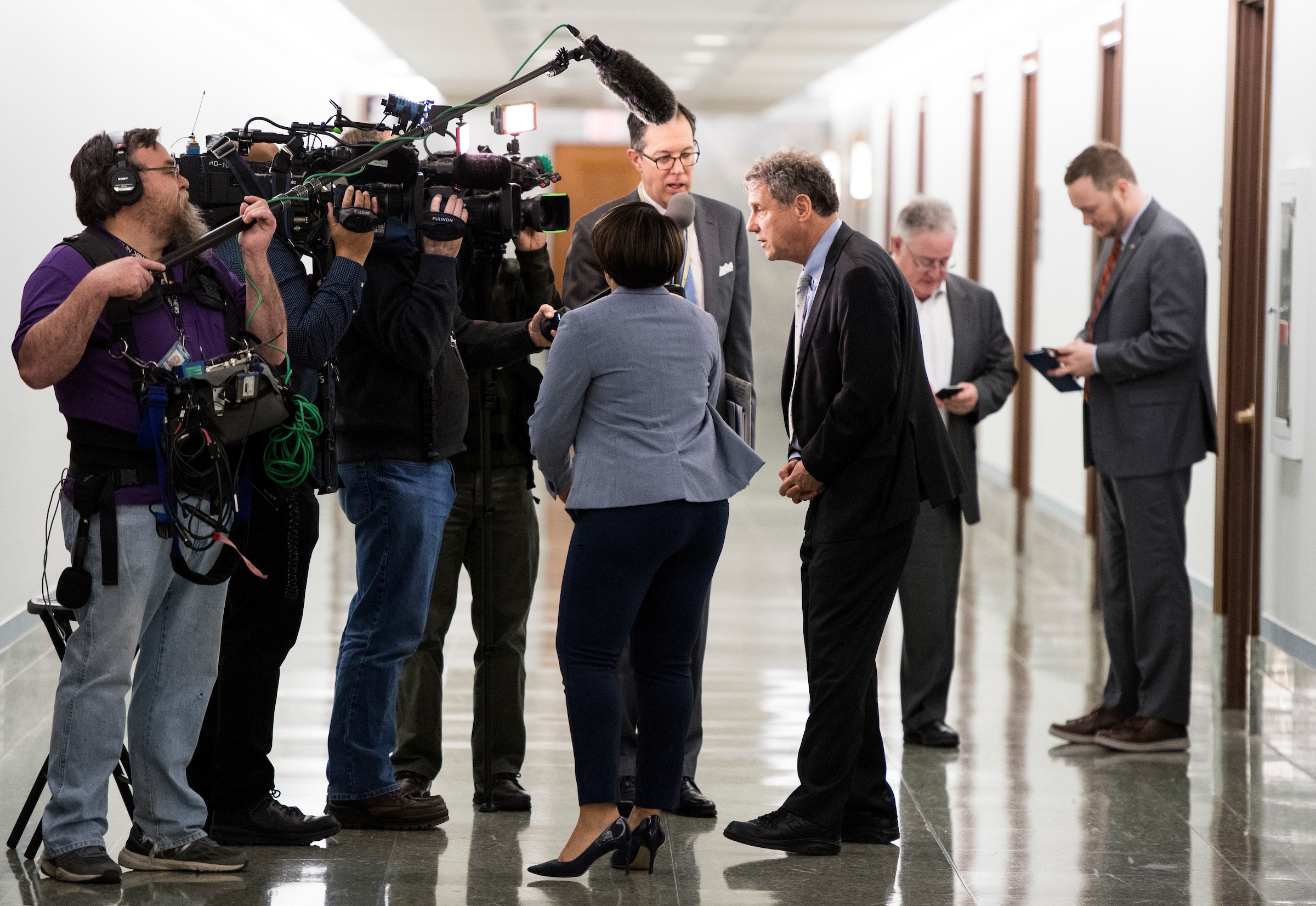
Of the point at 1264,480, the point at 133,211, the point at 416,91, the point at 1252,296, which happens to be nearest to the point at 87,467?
the point at 133,211

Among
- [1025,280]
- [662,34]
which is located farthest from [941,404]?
[662,34]

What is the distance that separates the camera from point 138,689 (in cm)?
319

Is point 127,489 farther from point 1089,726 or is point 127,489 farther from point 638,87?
point 1089,726

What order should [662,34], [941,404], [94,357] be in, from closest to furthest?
[94,357] < [941,404] < [662,34]

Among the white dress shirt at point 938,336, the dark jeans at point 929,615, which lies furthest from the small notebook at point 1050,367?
the dark jeans at point 929,615

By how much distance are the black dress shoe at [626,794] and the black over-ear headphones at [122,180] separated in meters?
1.80

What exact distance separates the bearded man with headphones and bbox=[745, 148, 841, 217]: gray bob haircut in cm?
118

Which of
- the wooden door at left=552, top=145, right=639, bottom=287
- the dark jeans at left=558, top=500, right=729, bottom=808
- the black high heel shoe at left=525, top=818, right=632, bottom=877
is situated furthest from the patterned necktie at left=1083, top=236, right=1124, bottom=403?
the wooden door at left=552, top=145, right=639, bottom=287

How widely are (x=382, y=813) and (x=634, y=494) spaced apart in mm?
1129

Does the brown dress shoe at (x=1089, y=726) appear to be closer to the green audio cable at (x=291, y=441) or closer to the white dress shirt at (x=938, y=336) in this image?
the white dress shirt at (x=938, y=336)

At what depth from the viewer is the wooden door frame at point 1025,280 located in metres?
9.48

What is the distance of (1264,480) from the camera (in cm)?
556

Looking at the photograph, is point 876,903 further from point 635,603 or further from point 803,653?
point 803,653

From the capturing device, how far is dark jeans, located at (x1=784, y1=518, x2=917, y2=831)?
135 inches
